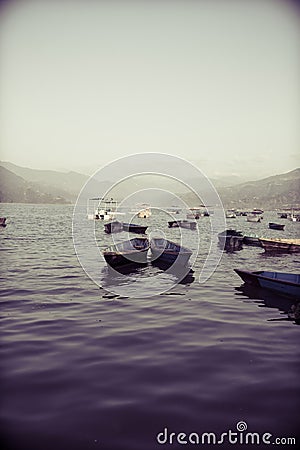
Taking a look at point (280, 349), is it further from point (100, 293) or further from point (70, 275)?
point (70, 275)

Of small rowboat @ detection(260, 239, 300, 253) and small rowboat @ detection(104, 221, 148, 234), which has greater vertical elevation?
small rowboat @ detection(104, 221, 148, 234)

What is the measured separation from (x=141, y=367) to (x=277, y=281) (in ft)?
38.3

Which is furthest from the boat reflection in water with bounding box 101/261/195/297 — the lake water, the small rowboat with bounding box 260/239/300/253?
the small rowboat with bounding box 260/239/300/253

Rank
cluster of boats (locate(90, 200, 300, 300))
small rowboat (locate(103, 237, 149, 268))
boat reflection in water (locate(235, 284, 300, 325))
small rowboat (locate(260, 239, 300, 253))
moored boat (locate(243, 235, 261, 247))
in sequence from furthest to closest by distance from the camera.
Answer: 1. moored boat (locate(243, 235, 261, 247))
2. small rowboat (locate(260, 239, 300, 253))
3. small rowboat (locate(103, 237, 149, 268))
4. cluster of boats (locate(90, 200, 300, 300))
5. boat reflection in water (locate(235, 284, 300, 325))

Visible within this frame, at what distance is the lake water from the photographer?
28.1ft

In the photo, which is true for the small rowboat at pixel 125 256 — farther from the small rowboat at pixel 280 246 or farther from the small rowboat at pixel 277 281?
the small rowboat at pixel 280 246

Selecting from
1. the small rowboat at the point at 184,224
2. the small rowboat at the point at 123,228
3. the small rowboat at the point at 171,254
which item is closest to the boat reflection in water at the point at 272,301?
the small rowboat at the point at 171,254

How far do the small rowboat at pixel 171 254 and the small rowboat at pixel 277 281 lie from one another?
617cm

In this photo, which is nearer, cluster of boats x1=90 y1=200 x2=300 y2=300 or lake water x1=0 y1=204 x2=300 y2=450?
lake water x1=0 y1=204 x2=300 y2=450

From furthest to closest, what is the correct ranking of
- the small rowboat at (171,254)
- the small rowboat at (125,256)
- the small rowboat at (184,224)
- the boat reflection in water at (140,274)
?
1. the small rowboat at (184,224)
2. the small rowboat at (171,254)
3. the small rowboat at (125,256)
4. the boat reflection in water at (140,274)

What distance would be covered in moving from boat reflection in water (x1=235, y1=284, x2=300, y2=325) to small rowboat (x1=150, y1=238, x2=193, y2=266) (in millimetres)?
5868

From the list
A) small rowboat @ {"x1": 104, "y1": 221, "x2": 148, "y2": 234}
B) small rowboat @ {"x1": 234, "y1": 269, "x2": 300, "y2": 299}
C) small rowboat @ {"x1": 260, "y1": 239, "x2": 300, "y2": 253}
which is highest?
small rowboat @ {"x1": 104, "y1": 221, "x2": 148, "y2": 234}

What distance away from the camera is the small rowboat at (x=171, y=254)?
1137 inches

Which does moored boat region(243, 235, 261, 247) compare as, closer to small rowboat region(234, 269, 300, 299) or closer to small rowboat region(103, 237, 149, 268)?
small rowboat region(103, 237, 149, 268)
